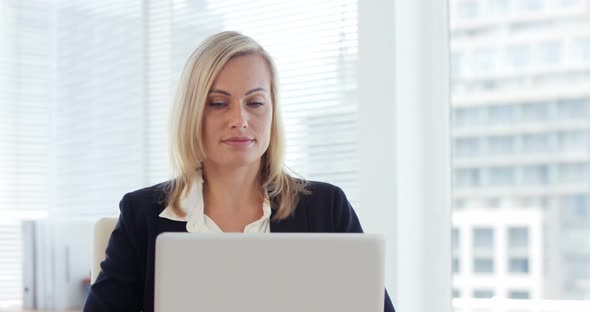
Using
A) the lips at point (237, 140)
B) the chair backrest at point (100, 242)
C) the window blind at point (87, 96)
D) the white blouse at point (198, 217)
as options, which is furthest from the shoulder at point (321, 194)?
the window blind at point (87, 96)

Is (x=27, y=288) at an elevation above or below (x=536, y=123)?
below

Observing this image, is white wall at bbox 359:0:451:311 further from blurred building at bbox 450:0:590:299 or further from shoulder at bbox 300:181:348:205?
shoulder at bbox 300:181:348:205

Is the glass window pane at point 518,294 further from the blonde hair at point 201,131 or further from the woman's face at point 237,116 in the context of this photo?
the woman's face at point 237,116

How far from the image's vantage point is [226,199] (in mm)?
1823

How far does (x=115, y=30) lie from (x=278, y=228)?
1809 millimetres

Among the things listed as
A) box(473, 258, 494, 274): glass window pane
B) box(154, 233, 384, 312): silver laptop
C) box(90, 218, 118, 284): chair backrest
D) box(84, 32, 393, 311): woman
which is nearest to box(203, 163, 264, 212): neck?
box(84, 32, 393, 311): woman

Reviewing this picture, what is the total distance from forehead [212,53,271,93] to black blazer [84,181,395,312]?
0.28 meters

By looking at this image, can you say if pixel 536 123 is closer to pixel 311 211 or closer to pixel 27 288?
pixel 311 211

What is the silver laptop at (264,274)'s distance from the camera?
0.98 m

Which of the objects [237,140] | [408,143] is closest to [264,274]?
[237,140]

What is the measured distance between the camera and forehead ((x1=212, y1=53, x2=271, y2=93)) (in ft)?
5.74

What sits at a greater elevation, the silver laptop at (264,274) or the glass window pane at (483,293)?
the silver laptop at (264,274)

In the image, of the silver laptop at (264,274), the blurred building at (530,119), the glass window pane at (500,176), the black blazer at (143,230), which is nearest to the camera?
the silver laptop at (264,274)

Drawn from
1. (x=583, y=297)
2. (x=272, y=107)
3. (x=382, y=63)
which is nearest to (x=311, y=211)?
(x=272, y=107)
